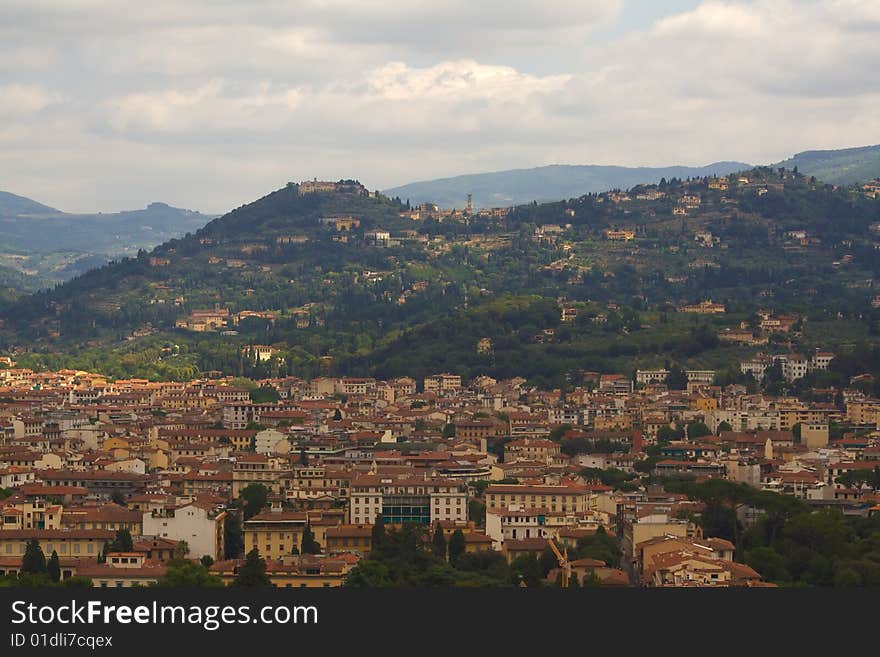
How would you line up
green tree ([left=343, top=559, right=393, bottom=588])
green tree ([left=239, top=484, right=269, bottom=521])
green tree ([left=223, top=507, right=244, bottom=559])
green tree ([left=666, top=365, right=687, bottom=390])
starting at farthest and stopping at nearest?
green tree ([left=666, top=365, right=687, bottom=390]) → green tree ([left=239, top=484, right=269, bottom=521]) → green tree ([left=223, top=507, right=244, bottom=559]) → green tree ([left=343, top=559, right=393, bottom=588])

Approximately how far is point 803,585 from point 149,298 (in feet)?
418

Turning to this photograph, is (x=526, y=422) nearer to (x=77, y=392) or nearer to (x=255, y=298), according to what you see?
(x=77, y=392)

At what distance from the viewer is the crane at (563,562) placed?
47.8 metres

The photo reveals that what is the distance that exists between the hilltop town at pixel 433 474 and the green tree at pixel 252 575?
2.06 ft

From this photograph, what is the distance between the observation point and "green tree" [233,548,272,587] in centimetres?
4584

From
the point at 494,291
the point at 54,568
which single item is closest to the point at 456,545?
the point at 54,568

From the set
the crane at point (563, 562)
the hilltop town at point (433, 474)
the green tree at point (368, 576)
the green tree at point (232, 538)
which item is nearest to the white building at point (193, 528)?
the hilltop town at point (433, 474)

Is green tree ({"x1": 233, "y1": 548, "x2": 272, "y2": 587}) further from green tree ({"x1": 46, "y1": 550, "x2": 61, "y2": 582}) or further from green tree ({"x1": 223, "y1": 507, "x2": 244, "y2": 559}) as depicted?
green tree ({"x1": 223, "y1": 507, "x2": 244, "y2": 559})

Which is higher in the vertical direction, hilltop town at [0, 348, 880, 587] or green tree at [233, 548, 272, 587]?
green tree at [233, 548, 272, 587]

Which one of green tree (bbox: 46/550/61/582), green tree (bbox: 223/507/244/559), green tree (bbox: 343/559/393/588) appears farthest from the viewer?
green tree (bbox: 223/507/244/559)

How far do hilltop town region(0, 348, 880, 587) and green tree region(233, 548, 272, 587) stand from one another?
0.63 meters

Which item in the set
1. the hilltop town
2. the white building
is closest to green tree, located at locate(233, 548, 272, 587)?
the hilltop town

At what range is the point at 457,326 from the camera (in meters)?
126

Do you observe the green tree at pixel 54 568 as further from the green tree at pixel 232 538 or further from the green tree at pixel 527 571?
the green tree at pixel 527 571
